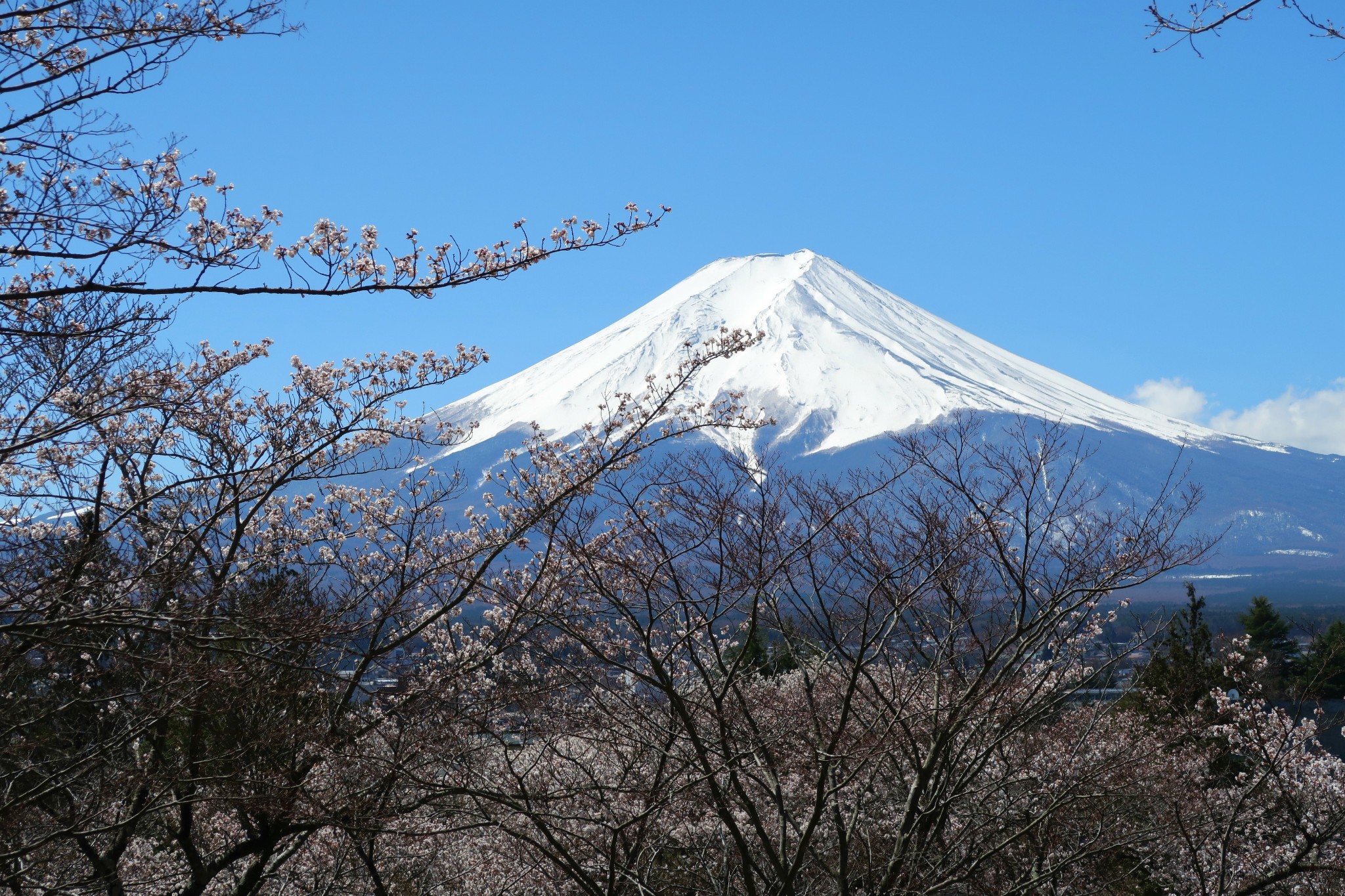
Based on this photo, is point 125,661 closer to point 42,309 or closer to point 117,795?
point 117,795

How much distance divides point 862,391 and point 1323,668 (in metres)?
173

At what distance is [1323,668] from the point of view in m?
7.03

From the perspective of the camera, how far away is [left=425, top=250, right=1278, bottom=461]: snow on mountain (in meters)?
156

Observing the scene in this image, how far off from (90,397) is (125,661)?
1193 millimetres

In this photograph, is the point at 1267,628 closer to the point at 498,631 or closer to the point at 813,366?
the point at 498,631

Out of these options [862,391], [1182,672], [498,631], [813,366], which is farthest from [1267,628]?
[813,366]

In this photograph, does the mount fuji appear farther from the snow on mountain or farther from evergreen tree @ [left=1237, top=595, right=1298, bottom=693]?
evergreen tree @ [left=1237, top=595, right=1298, bottom=693]

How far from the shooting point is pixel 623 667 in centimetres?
473

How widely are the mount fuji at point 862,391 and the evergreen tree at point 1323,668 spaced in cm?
11933

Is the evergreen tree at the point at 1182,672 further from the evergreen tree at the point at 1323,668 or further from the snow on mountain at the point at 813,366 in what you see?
the snow on mountain at the point at 813,366

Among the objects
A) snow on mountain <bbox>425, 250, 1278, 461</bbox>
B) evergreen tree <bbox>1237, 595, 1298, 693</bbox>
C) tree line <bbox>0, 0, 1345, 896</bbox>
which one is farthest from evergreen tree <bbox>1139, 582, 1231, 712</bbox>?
snow on mountain <bbox>425, 250, 1278, 461</bbox>

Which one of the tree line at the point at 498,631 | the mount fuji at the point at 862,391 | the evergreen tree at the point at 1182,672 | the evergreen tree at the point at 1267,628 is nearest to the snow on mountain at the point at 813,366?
the mount fuji at the point at 862,391

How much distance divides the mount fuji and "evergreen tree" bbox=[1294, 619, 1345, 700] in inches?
4698

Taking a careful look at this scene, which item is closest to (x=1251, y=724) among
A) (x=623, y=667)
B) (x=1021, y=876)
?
(x=1021, y=876)
